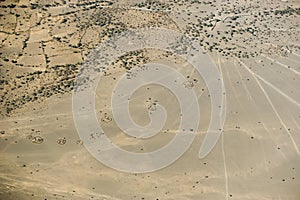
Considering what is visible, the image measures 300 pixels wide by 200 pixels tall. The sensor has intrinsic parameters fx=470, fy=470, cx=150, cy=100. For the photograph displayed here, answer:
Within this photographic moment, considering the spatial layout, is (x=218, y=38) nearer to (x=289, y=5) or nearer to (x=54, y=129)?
(x=289, y=5)

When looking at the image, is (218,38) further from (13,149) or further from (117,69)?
(13,149)

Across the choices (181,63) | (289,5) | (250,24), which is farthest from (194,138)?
(289,5)

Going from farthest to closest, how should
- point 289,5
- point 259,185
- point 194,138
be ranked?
1. point 289,5
2. point 194,138
3. point 259,185

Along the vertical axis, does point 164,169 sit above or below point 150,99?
below

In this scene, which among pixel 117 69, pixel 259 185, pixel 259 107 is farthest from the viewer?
pixel 117 69

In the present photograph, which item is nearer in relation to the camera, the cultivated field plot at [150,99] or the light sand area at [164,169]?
the light sand area at [164,169]

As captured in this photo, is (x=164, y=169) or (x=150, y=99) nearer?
(x=164, y=169)

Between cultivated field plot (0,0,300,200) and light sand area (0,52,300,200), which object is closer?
light sand area (0,52,300,200)

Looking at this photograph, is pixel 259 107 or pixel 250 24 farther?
pixel 250 24
